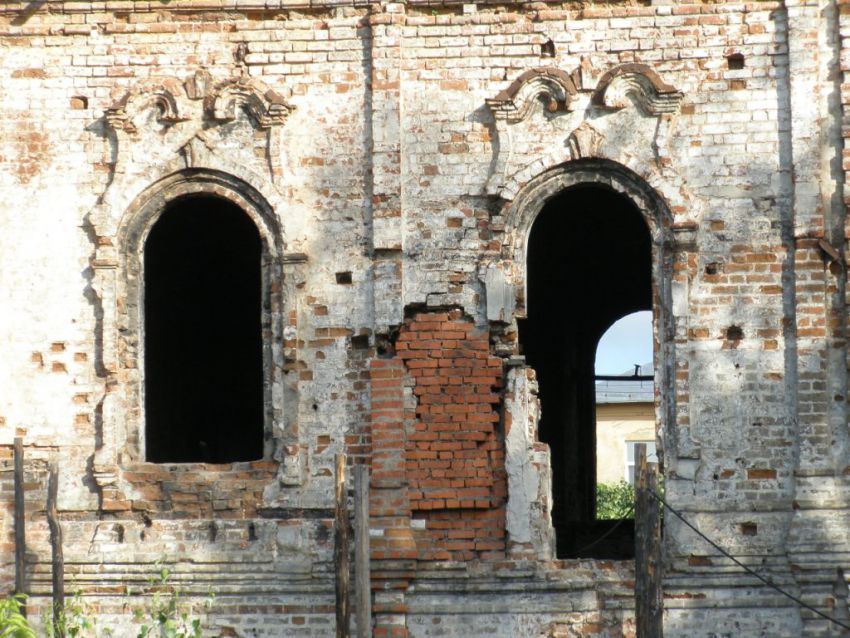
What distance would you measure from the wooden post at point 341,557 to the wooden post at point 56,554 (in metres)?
2.06

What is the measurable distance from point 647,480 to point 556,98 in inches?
120

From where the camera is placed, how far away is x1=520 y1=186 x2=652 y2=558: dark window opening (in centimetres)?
1391

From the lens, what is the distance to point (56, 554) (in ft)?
31.3

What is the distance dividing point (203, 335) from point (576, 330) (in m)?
4.57

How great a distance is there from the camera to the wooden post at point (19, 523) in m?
9.78

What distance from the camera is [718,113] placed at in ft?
32.7

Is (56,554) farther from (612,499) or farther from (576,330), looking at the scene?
(612,499)

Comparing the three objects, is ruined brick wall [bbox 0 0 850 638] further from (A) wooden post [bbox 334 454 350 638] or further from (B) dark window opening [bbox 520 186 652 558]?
(B) dark window opening [bbox 520 186 652 558]

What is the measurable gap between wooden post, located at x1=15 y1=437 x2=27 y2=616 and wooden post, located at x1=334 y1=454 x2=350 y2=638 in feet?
8.05

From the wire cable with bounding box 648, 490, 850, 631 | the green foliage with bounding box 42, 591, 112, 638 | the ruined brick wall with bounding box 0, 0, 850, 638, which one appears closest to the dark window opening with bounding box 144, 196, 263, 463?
the ruined brick wall with bounding box 0, 0, 850, 638

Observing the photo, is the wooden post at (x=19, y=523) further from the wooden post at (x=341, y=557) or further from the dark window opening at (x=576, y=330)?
Result: the dark window opening at (x=576, y=330)

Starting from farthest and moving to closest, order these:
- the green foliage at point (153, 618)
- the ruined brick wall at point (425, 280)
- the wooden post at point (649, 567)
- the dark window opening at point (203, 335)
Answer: the dark window opening at point (203, 335) → the ruined brick wall at point (425, 280) → the green foliage at point (153, 618) → the wooden post at point (649, 567)

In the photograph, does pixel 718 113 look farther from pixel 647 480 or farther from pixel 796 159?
pixel 647 480

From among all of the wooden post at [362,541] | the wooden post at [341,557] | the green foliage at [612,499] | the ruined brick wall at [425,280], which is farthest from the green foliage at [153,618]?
the green foliage at [612,499]
